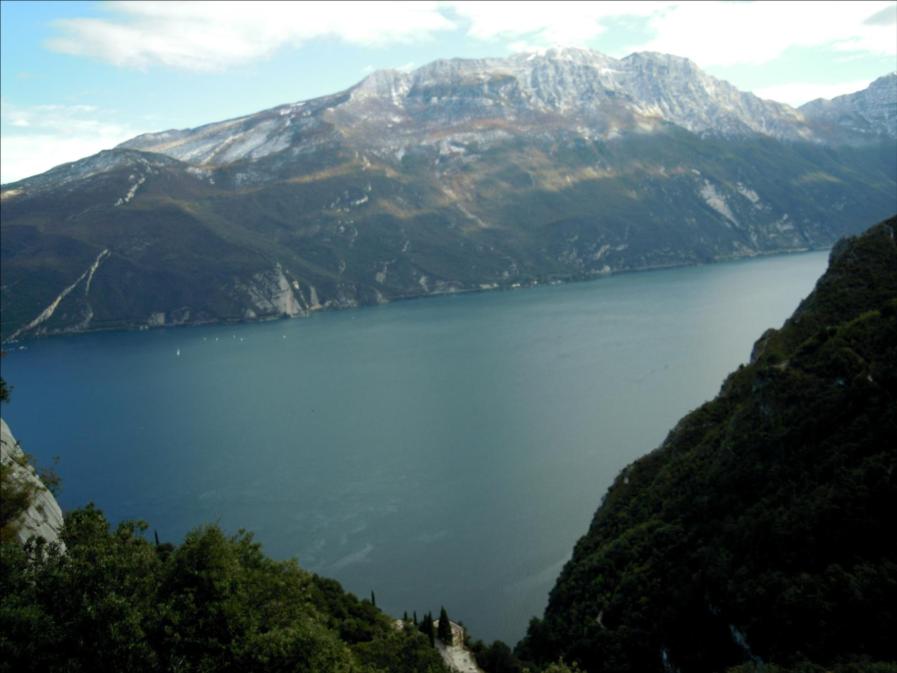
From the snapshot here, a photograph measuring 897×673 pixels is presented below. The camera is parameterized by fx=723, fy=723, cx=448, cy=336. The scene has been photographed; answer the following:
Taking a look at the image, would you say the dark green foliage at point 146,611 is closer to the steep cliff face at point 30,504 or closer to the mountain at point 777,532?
the steep cliff face at point 30,504

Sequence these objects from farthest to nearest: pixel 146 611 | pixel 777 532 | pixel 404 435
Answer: pixel 404 435
pixel 777 532
pixel 146 611

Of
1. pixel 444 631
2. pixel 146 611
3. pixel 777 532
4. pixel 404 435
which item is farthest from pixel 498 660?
pixel 404 435

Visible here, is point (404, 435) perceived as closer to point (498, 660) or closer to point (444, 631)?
point (444, 631)

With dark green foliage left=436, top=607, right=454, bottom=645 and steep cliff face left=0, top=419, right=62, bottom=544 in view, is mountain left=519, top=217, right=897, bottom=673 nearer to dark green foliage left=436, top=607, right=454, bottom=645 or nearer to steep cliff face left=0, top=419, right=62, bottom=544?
dark green foliage left=436, top=607, right=454, bottom=645

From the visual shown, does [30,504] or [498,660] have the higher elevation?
[30,504]

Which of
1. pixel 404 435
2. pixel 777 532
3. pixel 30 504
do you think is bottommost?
pixel 404 435

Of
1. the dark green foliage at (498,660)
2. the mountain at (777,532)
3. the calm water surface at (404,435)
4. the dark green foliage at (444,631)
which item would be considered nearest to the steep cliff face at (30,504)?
the dark green foliage at (444,631)

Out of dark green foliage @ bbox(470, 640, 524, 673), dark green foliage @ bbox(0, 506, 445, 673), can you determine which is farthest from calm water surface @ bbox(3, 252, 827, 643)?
dark green foliage @ bbox(0, 506, 445, 673)

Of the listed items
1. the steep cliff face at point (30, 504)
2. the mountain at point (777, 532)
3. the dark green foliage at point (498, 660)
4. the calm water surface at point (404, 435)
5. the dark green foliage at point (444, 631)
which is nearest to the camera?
the steep cliff face at point (30, 504)
